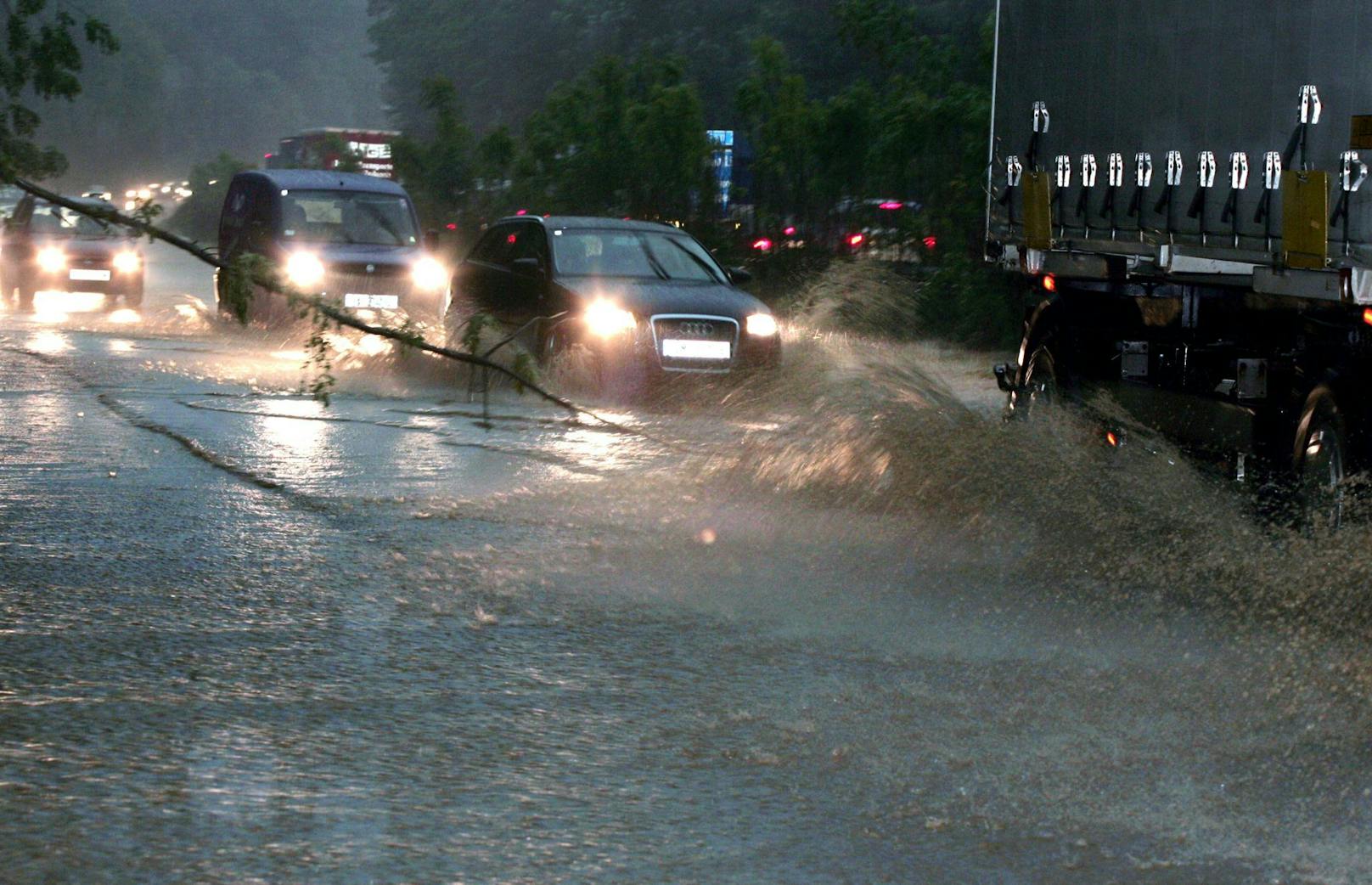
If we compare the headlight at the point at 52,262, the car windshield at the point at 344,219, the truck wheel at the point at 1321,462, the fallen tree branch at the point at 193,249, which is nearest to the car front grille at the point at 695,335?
the fallen tree branch at the point at 193,249

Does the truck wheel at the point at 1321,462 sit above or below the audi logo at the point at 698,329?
below

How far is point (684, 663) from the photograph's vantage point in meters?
6.54

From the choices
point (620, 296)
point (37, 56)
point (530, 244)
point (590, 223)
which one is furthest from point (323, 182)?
point (620, 296)

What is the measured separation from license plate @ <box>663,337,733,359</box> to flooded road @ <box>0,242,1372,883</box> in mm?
3600

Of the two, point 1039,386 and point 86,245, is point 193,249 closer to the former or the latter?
point 1039,386

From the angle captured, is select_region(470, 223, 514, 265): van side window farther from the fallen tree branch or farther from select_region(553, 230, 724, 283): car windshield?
the fallen tree branch

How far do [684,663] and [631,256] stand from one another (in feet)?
36.3

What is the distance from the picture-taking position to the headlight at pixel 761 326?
16.0 meters

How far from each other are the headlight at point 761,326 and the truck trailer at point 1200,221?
3376 millimetres

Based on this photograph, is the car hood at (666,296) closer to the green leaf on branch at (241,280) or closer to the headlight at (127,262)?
the green leaf on branch at (241,280)

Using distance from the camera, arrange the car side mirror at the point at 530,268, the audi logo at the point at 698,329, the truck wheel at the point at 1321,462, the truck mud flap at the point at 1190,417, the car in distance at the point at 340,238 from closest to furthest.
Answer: the truck wheel at the point at 1321,462, the truck mud flap at the point at 1190,417, the audi logo at the point at 698,329, the car side mirror at the point at 530,268, the car in distance at the point at 340,238

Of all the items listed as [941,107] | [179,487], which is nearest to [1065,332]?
[179,487]

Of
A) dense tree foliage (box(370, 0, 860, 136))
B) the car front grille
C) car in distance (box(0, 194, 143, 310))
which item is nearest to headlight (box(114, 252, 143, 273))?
car in distance (box(0, 194, 143, 310))

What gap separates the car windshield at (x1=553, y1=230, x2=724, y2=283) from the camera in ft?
56.0
